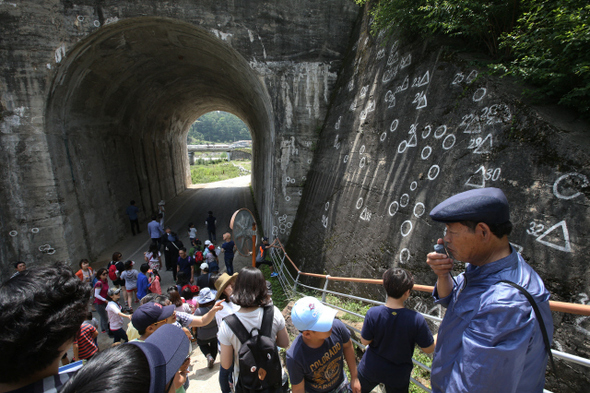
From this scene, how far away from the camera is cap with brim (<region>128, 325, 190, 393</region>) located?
125cm

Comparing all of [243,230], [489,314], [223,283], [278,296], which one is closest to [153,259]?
[243,230]

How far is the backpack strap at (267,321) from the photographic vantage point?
240 centimetres

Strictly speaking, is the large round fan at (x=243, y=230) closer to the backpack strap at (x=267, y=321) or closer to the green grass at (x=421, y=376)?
the backpack strap at (x=267, y=321)

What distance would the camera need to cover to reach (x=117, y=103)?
12.1 metres

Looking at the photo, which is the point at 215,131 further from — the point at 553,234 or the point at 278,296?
the point at 553,234

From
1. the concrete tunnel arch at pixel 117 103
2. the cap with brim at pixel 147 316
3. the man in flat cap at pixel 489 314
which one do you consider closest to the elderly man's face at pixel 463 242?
the man in flat cap at pixel 489 314

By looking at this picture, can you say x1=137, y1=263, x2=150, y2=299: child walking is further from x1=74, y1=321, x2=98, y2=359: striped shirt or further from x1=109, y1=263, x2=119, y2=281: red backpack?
x1=74, y1=321, x2=98, y2=359: striped shirt

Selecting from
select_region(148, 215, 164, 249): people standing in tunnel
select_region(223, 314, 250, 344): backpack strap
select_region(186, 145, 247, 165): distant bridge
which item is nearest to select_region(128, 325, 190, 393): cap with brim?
select_region(223, 314, 250, 344): backpack strap

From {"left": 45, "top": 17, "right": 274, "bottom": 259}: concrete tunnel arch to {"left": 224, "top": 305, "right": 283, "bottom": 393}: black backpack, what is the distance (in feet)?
26.8

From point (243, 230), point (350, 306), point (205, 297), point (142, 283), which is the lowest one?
point (142, 283)

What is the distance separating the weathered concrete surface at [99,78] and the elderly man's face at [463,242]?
8.14 meters

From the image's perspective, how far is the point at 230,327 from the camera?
7.73 feet

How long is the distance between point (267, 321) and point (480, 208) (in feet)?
6.26

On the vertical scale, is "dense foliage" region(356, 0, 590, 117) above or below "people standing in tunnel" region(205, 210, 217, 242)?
above
